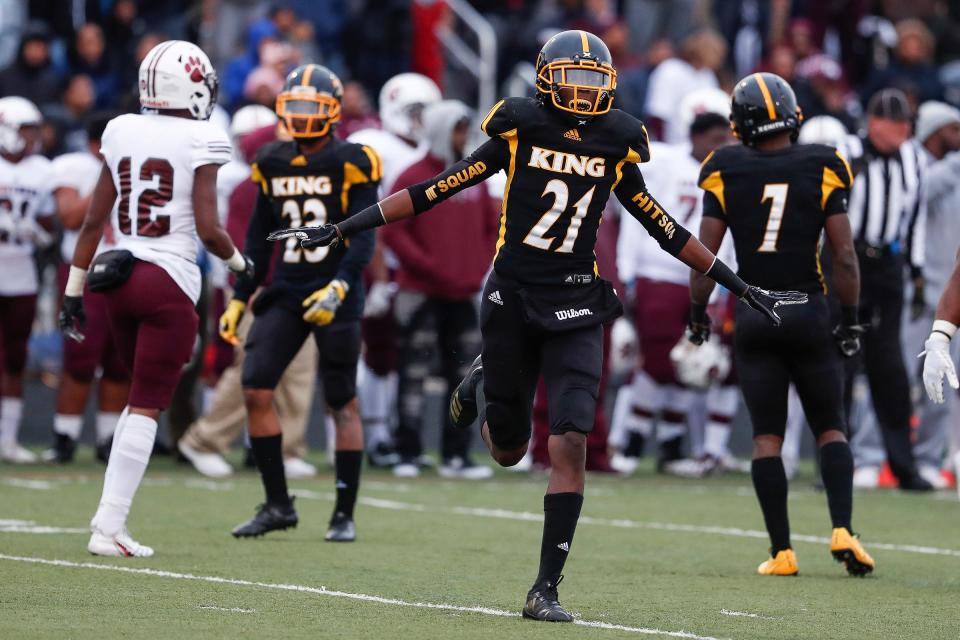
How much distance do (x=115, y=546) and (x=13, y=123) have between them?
5423mm

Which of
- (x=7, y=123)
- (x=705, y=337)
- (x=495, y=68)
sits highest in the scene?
(x=495, y=68)

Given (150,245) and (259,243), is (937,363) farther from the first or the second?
(259,243)

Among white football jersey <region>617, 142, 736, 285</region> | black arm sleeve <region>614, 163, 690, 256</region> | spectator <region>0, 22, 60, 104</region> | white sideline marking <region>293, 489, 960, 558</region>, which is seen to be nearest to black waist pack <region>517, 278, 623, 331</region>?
black arm sleeve <region>614, 163, 690, 256</region>

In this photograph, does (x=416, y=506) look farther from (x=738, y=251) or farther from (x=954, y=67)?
(x=954, y=67)

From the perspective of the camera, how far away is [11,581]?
6820 millimetres

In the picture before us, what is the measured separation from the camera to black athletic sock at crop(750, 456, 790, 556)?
779cm

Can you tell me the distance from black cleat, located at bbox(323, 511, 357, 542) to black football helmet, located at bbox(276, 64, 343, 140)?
1.81 metres

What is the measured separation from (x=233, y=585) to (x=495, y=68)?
13197mm

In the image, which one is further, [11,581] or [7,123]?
[7,123]

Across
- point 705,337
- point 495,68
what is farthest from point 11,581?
point 495,68

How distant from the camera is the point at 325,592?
675 cm

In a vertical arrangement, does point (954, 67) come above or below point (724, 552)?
above

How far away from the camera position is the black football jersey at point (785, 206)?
7840 mm

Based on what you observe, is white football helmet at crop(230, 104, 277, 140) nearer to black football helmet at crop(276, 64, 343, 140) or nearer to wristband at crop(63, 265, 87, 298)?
black football helmet at crop(276, 64, 343, 140)
